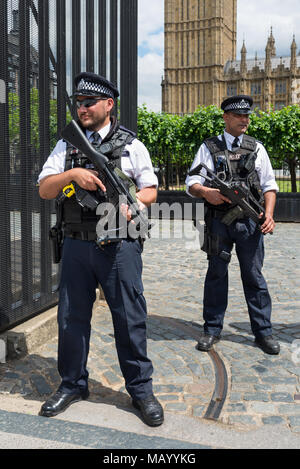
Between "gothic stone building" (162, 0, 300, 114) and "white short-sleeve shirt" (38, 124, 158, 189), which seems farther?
"gothic stone building" (162, 0, 300, 114)

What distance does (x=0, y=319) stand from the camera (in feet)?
13.3

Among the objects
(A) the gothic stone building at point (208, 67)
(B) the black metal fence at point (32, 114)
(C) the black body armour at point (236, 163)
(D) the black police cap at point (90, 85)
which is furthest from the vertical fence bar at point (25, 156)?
(A) the gothic stone building at point (208, 67)

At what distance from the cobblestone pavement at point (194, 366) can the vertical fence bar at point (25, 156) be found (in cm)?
67

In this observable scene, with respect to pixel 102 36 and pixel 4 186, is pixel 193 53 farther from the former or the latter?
pixel 4 186

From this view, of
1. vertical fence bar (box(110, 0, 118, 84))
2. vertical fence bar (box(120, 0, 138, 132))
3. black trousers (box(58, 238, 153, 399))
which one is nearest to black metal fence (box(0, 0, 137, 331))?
vertical fence bar (box(110, 0, 118, 84))

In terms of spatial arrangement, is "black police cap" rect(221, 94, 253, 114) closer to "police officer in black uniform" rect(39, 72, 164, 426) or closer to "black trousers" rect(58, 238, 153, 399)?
"police officer in black uniform" rect(39, 72, 164, 426)

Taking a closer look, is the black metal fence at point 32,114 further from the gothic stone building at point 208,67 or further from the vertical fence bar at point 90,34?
the gothic stone building at point 208,67

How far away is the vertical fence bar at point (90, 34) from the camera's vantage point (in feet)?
16.8

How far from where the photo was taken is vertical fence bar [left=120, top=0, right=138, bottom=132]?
5.87 metres

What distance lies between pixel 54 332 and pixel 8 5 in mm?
2819

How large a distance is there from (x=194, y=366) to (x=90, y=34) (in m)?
3.54

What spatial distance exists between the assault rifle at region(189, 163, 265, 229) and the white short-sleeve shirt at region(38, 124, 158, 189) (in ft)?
3.64
